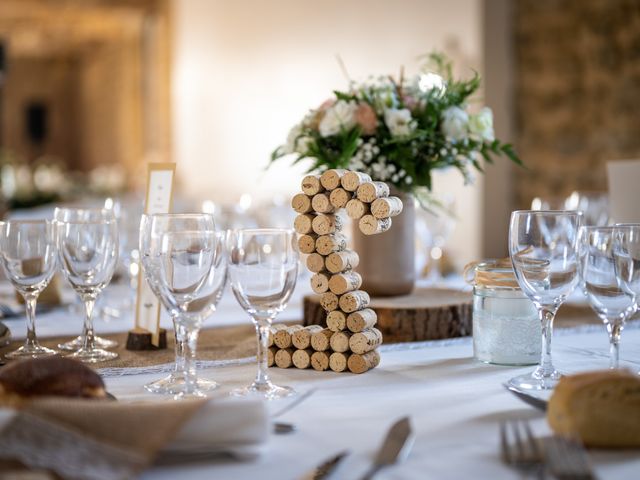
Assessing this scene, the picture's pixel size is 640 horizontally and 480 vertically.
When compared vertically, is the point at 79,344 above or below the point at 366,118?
below

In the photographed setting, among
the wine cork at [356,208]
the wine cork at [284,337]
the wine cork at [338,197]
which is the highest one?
the wine cork at [338,197]

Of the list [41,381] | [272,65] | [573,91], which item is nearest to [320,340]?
[41,381]

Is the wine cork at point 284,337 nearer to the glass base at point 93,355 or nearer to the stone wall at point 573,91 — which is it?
the glass base at point 93,355

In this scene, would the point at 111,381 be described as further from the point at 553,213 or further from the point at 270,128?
the point at 270,128

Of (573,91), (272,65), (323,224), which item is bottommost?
(323,224)

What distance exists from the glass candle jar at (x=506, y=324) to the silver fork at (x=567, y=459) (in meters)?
0.47

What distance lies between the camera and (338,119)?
162cm

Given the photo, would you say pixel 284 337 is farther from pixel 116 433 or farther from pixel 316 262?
pixel 116 433

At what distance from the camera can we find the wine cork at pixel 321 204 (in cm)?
127

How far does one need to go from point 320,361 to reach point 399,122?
575 mm

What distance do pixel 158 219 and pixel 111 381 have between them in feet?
0.91

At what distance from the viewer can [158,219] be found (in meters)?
1.07

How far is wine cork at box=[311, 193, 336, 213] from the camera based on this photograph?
127cm

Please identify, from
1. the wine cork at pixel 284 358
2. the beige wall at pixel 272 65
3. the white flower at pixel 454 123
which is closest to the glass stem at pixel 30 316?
the wine cork at pixel 284 358
